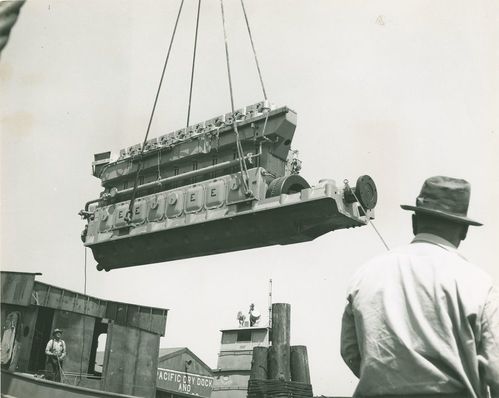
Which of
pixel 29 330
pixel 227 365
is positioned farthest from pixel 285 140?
pixel 227 365

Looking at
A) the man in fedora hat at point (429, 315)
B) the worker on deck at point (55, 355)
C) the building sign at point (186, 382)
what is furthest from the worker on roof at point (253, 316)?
the man in fedora hat at point (429, 315)

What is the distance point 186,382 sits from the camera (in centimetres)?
3322

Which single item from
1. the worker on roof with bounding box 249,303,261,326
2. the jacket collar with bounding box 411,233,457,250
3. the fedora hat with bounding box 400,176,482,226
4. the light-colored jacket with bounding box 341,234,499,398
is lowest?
the light-colored jacket with bounding box 341,234,499,398

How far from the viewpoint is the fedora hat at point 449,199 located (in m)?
2.70

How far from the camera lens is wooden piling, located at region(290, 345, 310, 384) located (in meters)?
11.2

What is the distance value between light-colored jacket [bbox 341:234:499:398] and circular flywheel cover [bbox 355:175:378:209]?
11907 mm

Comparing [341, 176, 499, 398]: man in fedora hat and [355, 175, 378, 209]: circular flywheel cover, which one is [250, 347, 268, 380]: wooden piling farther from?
[341, 176, 499, 398]: man in fedora hat

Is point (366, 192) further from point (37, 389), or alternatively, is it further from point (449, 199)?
point (449, 199)

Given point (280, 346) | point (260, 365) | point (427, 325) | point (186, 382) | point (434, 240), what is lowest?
point (427, 325)

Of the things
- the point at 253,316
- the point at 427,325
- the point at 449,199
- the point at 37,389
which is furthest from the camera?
the point at 253,316

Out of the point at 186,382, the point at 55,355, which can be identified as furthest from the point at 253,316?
the point at 55,355

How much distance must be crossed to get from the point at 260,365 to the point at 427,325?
354 inches

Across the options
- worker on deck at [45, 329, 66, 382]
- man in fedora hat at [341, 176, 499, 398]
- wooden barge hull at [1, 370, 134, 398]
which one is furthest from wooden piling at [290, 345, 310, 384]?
man in fedora hat at [341, 176, 499, 398]

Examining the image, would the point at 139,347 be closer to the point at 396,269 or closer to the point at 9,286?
the point at 9,286
